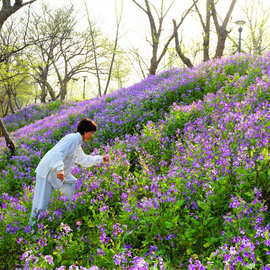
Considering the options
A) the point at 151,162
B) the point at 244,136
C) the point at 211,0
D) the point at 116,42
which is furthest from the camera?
the point at 116,42

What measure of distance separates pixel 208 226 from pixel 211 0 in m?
14.8

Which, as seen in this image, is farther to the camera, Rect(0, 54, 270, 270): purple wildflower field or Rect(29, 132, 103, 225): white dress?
Rect(29, 132, 103, 225): white dress

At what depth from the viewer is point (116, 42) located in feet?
93.3

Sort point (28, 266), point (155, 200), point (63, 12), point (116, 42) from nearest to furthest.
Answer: point (28, 266) → point (155, 200) → point (63, 12) → point (116, 42)

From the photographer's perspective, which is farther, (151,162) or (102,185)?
(151,162)

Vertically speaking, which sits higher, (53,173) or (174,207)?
(53,173)

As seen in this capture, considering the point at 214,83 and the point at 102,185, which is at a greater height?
the point at 214,83

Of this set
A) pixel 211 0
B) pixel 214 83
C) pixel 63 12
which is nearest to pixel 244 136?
pixel 214 83

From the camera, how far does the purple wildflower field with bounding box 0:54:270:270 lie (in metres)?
3.19

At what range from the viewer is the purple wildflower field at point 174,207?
319 centimetres

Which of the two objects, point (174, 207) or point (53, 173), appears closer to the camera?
point (174, 207)

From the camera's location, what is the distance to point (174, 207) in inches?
149

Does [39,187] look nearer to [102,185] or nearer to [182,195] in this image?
[102,185]

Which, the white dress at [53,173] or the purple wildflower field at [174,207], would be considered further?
the white dress at [53,173]
